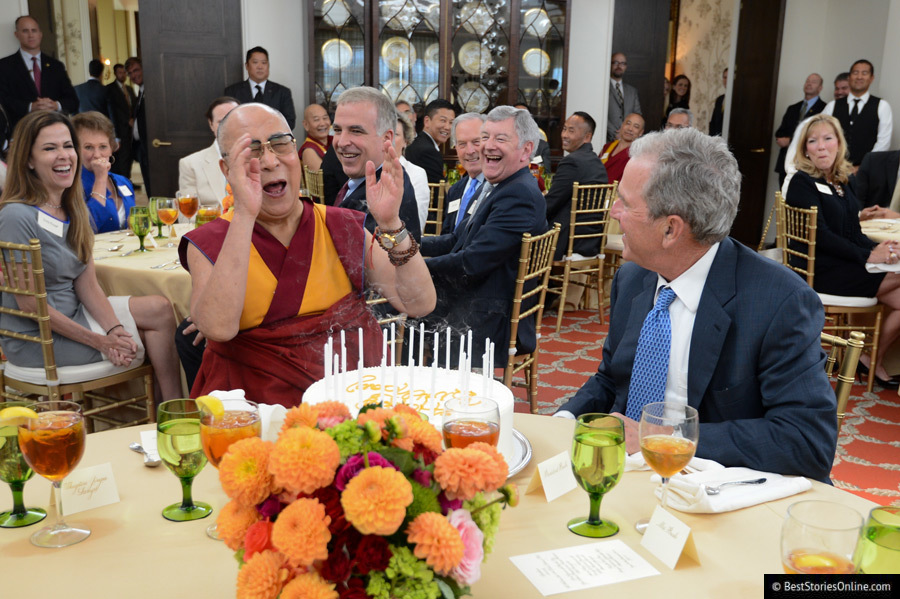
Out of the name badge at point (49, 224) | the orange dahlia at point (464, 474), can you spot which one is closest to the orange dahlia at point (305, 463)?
the orange dahlia at point (464, 474)

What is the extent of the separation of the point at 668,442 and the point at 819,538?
0.94ft

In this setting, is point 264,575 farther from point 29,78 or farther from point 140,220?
point 29,78

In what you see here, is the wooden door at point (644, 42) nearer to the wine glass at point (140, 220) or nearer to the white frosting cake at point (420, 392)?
the wine glass at point (140, 220)

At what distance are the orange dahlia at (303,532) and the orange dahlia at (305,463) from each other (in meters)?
0.02

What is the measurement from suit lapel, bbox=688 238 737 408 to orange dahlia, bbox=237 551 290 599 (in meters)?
1.01

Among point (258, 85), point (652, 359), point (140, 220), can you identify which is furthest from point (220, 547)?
point (258, 85)

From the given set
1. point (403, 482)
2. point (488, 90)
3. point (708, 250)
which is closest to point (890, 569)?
point (403, 482)

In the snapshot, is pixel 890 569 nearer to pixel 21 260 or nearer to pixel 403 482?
pixel 403 482

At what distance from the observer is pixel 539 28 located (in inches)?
300

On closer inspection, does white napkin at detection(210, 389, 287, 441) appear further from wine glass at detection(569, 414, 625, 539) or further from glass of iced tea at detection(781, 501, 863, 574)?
glass of iced tea at detection(781, 501, 863, 574)

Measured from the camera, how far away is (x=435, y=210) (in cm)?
495

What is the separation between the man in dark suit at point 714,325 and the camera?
137cm

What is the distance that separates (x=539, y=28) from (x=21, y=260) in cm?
616

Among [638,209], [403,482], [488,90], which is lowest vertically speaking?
[403,482]
